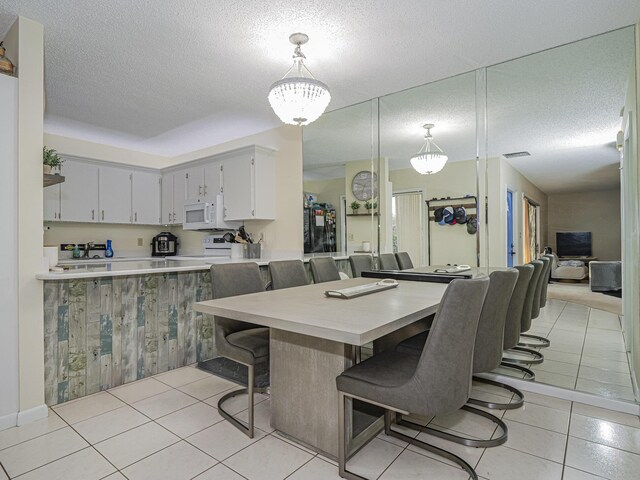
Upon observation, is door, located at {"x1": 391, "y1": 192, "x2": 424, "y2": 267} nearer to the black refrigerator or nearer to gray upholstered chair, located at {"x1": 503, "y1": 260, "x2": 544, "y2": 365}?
the black refrigerator

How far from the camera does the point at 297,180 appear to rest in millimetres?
4242

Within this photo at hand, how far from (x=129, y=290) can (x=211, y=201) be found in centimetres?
211

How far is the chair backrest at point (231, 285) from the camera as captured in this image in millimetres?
2268

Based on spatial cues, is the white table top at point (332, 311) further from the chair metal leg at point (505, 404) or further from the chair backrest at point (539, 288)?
the chair backrest at point (539, 288)

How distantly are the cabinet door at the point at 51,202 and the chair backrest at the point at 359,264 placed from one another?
12.3 ft

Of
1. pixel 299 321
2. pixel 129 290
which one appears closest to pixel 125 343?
pixel 129 290

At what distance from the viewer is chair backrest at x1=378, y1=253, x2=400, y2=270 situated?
3668 mm

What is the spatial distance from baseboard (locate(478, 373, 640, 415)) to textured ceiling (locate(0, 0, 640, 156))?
2.39 m

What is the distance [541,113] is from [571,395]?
211cm

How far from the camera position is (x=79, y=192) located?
15.4 ft

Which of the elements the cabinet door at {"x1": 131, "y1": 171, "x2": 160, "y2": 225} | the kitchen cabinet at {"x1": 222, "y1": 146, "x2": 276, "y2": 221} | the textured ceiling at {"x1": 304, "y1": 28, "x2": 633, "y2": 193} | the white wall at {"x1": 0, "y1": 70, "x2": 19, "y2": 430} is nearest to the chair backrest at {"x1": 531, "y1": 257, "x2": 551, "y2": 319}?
the textured ceiling at {"x1": 304, "y1": 28, "x2": 633, "y2": 193}

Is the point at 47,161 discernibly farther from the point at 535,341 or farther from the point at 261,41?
the point at 535,341

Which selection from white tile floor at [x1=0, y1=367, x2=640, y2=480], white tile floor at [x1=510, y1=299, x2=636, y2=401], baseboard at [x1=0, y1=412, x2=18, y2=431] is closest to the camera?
white tile floor at [x1=0, y1=367, x2=640, y2=480]

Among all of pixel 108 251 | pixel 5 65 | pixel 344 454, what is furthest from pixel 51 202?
pixel 344 454
